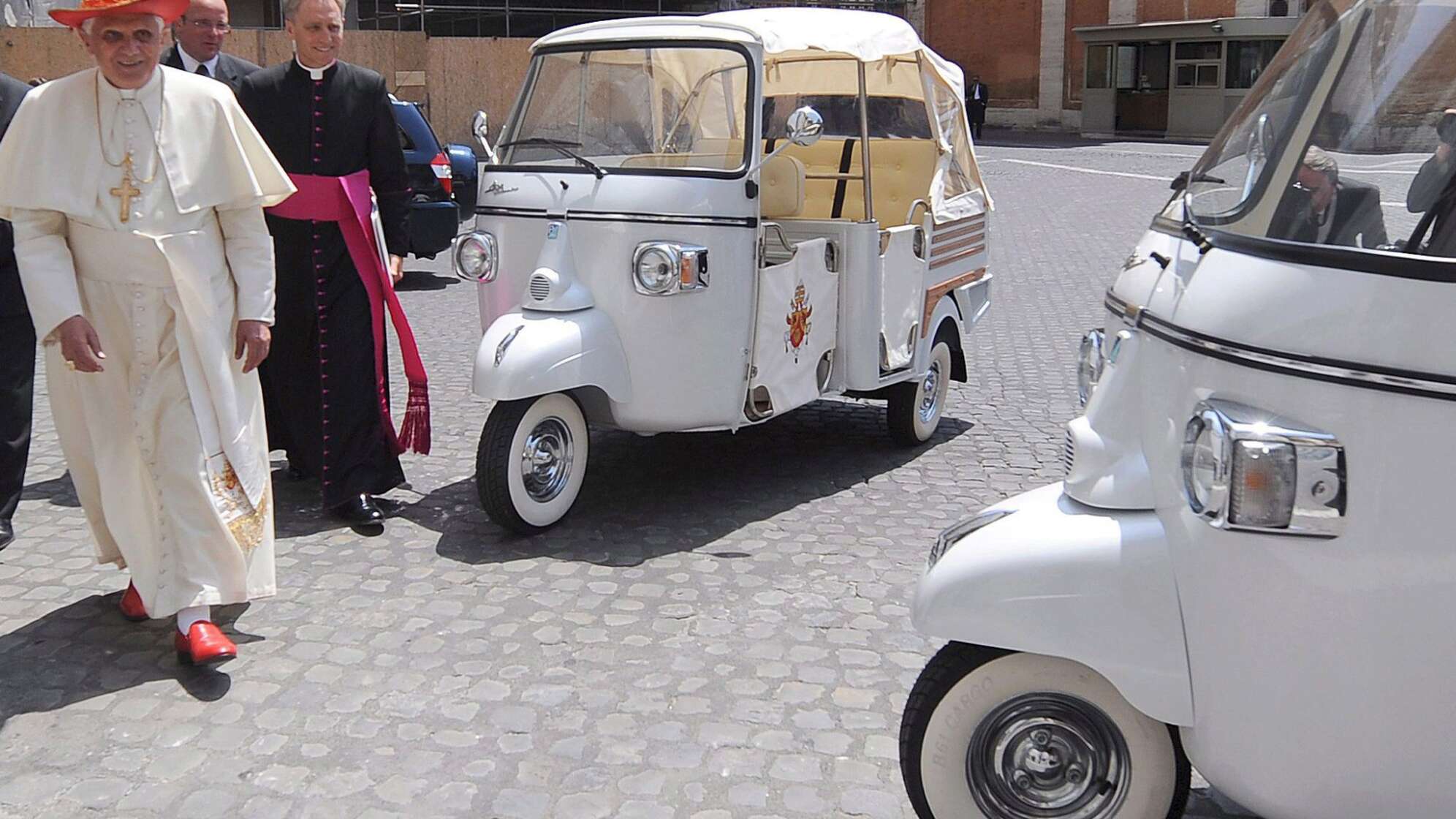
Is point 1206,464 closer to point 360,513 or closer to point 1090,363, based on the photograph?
point 1090,363

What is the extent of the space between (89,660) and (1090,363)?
312 centimetres

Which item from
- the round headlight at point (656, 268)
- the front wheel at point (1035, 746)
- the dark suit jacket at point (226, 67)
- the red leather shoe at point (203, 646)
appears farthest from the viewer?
the dark suit jacket at point (226, 67)

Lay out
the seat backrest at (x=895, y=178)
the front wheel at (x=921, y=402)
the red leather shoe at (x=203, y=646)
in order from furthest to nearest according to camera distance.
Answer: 1. the seat backrest at (x=895, y=178)
2. the front wheel at (x=921, y=402)
3. the red leather shoe at (x=203, y=646)

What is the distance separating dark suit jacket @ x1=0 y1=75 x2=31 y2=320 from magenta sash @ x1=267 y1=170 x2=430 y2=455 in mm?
948

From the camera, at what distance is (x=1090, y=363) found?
340 cm

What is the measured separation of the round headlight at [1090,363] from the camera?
11.0 feet

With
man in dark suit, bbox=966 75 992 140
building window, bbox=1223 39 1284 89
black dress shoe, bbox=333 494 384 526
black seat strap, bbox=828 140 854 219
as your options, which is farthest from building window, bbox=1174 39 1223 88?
black dress shoe, bbox=333 494 384 526

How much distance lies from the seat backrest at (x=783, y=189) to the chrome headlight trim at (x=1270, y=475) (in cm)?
405

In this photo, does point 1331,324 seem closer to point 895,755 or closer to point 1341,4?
point 1341,4

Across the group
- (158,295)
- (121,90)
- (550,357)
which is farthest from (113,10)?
(550,357)

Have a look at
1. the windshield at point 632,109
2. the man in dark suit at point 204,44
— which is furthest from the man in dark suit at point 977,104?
the man in dark suit at point 204,44

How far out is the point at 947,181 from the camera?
7.44 m

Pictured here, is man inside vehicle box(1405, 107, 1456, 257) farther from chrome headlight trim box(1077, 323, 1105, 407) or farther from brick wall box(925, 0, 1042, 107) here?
brick wall box(925, 0, 1042, 107)

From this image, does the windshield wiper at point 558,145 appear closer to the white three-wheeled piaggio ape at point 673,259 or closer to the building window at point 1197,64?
the white three-wheeled piaggio ape at point 673,259
